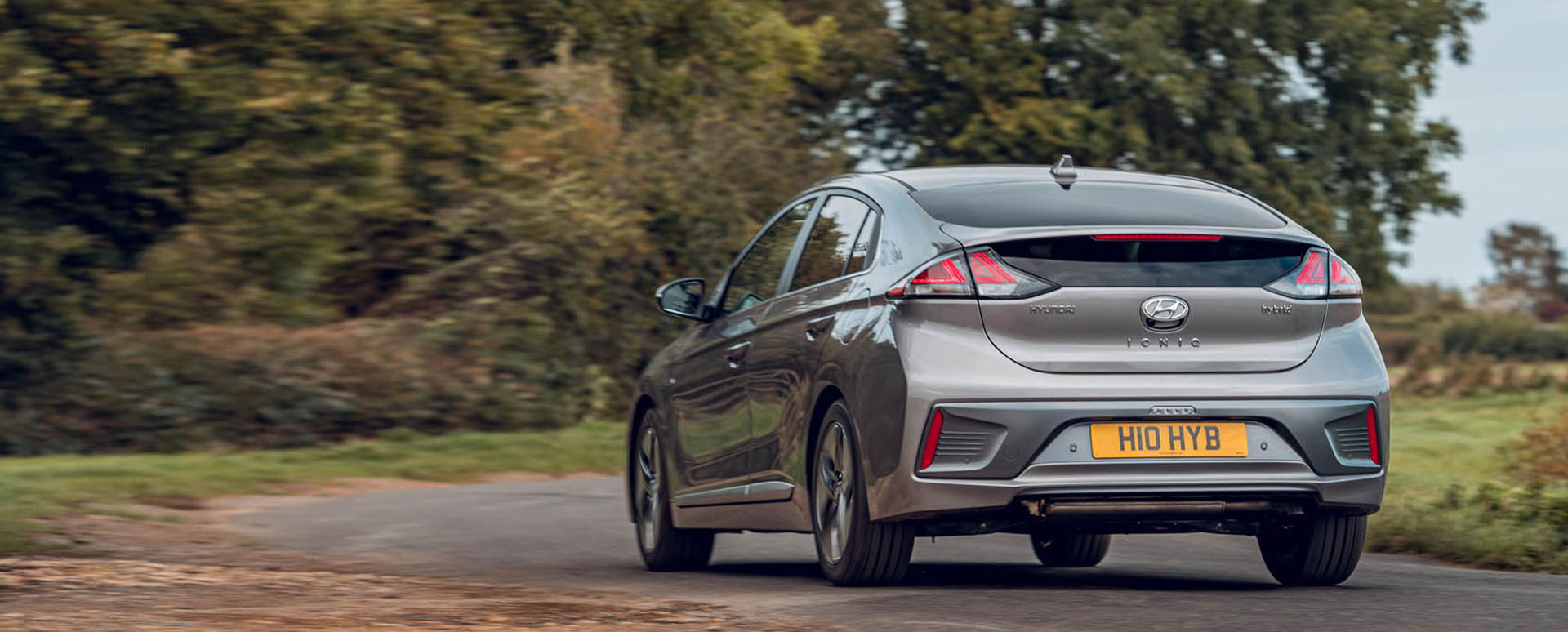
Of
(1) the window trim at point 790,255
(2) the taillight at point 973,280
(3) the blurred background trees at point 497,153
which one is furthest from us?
(3) the blurred background trees at point 497,153

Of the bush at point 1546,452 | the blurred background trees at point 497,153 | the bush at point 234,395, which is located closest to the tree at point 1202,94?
the blurred background trees at point 497,153

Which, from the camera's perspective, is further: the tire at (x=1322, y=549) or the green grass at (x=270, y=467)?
the green grass at (x=270, y=467)

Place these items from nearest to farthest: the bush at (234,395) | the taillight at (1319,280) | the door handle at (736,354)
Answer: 1. the taillight at (1319,280)
2. the door handle at (736,354)
3. the bush at (234,395)

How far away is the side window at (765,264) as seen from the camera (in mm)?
8844

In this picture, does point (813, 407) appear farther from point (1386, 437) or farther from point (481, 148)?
point (481, 148)

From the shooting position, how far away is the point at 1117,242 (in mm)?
7316

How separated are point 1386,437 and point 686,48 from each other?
20801 millimetres

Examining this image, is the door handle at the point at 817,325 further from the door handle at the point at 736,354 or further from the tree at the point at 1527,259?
the tree at the point at 1527,259

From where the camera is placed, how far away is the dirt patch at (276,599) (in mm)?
6500

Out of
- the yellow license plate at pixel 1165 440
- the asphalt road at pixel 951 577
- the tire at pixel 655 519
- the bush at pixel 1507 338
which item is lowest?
the asphalt road at pixel 951 577

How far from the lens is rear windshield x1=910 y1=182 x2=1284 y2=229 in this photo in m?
7.45

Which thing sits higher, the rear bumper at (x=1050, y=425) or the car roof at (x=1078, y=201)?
the car roof at (x=1078, y=201)

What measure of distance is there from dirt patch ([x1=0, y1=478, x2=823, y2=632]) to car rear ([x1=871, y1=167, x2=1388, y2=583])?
38.7 inches

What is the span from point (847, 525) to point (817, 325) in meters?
0.75
